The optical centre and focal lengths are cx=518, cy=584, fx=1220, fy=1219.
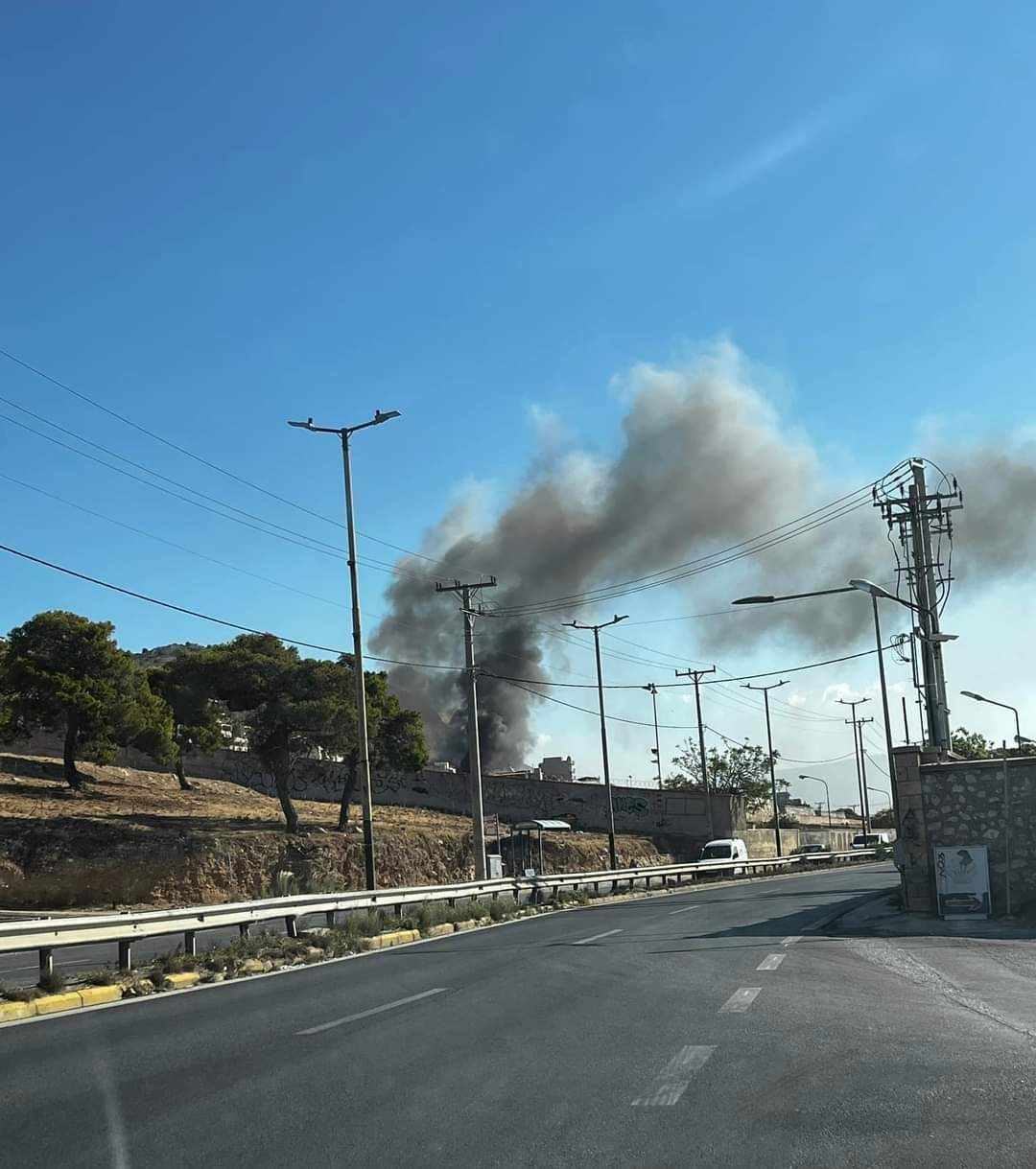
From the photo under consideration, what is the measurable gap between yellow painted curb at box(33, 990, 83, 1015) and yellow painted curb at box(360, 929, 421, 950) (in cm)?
766

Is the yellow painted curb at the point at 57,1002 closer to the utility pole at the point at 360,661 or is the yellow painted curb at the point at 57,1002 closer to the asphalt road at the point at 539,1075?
the asphalt road at the point at 539,1075

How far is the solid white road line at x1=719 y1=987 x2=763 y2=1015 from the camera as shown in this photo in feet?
35.5

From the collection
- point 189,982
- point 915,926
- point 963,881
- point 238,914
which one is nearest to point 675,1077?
point 189,982

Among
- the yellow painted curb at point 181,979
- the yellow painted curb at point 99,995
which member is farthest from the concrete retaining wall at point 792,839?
the yellow painted curb at point 99,995

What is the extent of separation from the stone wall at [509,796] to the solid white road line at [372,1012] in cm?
5414

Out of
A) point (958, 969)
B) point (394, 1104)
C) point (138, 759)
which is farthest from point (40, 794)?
point (394, 1104)

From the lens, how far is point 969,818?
21.4m

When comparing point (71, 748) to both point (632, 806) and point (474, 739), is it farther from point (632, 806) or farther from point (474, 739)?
point (632, 806)

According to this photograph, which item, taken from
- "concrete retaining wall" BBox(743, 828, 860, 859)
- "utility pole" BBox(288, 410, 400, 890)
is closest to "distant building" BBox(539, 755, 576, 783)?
"concrete retaining wall" BBox(743, 828, 860, 859)

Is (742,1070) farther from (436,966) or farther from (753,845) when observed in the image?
(753,845)

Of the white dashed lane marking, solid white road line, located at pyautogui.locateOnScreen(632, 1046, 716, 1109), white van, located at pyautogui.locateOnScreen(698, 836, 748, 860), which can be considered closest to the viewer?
solid white road line, located at pyautogui.locateOnScreen(632, 1046, 716, 1109)

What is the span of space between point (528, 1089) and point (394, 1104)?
863 millimetres

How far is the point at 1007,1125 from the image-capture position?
20.6 ft

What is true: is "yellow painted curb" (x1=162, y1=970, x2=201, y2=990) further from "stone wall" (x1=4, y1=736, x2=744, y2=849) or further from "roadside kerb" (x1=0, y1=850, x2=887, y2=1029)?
"stone wall" (x1=4, y1=736, x2=744, y2=849)
